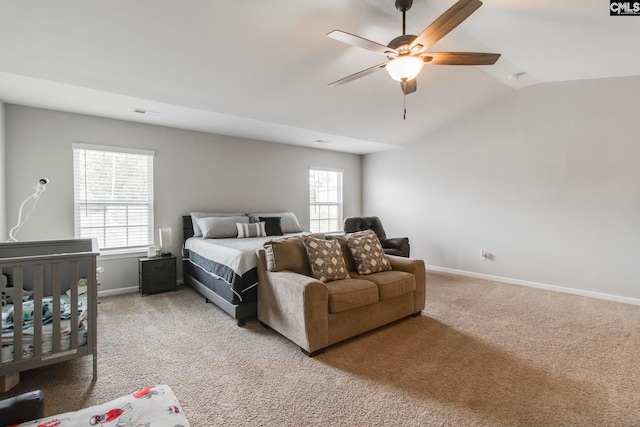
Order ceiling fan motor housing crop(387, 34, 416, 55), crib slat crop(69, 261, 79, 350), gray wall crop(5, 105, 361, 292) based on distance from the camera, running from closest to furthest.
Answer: crib slat crop(69, 261, 79, 350)
ceiling fan motor housing crop(387, 34, 416, 55)
gray wall crop(5, 105, 361, 292)

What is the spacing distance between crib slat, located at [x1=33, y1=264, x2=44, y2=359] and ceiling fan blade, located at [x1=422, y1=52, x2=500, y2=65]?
3.05m

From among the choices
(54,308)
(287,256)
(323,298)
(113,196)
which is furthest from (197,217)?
(323,298)

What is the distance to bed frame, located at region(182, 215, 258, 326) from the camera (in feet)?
10.3

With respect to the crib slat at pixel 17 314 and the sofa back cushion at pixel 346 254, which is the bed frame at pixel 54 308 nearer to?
the crib slat at pixel 17 314

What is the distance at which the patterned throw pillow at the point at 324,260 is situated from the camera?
2.94 metres

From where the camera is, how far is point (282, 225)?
5.18 meters

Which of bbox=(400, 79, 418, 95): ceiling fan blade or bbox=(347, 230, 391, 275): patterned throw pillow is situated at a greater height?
bbox=(400, 79, 418, 95): ceiling fan blade

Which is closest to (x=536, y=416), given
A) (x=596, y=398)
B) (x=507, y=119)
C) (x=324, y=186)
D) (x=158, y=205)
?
(x=596, y=398)

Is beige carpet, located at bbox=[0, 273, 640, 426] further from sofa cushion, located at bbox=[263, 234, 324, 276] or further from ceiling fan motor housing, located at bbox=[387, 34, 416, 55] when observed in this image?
ceiling fan motor housing, located at bbox=[387, 34, 416, 55]

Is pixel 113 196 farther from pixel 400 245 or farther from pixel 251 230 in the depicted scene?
pixel 400 245

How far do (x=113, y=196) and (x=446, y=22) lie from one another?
172 inches

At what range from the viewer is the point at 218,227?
434 cm

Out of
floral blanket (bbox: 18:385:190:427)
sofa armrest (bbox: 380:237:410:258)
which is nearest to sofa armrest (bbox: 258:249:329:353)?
floral blanket (bbox: 18:385:190:427)

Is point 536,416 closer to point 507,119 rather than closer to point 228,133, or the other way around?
point 507,119
